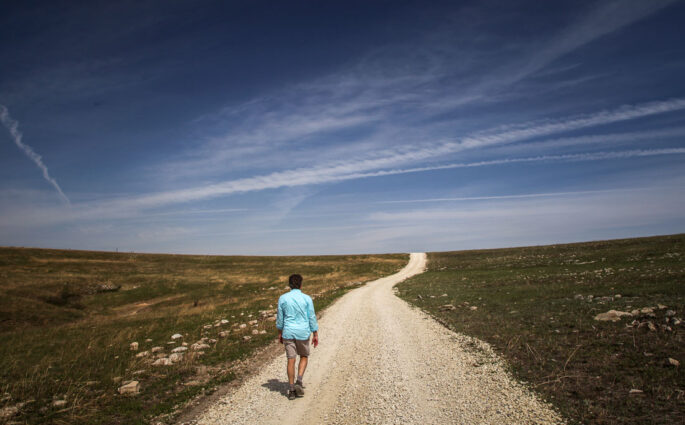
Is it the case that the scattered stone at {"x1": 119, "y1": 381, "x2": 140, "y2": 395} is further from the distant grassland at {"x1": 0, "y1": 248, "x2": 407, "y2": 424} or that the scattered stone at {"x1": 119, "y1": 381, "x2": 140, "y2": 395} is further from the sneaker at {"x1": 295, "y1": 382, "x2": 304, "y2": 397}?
the sneaker at {"x1": 295, "y1": 382, "x2": 304, "y2": 397}

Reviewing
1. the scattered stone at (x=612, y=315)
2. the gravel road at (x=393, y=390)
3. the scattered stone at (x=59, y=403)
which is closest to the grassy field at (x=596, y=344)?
the scattered stone at (x=612, y=315)

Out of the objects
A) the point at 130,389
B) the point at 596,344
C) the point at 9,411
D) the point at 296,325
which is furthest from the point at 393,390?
the point at 9,411

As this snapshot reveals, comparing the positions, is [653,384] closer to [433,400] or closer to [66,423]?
[433,400]

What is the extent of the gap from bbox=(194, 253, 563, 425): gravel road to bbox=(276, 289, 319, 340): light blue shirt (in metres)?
1.58

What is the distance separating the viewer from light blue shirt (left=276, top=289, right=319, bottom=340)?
8578 millimetres

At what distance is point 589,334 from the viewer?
37.0 ft

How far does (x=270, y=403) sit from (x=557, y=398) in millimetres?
6709

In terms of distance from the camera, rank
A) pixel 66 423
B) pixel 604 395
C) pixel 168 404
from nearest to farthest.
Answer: pixel 604 395 → pixel 66 423 → pixel 168 404

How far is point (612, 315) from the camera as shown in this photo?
12641mm

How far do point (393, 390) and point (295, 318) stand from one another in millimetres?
3161

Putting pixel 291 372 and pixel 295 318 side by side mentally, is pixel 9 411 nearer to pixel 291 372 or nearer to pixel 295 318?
pixel 291 372

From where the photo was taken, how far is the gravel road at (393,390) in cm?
690

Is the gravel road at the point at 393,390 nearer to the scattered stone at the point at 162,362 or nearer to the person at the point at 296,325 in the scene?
the person at the point at 296,325

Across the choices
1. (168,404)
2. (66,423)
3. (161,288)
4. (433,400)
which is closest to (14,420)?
(66,423)
